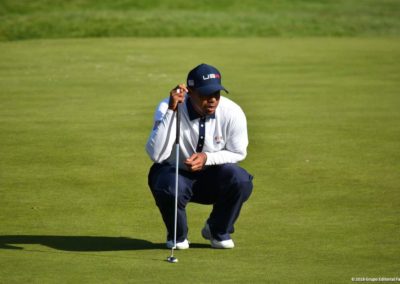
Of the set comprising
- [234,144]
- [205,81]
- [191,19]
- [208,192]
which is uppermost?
[191,19]

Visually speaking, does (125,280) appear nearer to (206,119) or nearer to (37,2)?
(206,119)

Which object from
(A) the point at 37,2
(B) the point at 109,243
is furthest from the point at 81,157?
(A) the point at 37,2

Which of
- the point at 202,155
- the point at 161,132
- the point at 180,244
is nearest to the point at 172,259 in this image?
the point at 180,244

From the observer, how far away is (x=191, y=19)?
3275 cm

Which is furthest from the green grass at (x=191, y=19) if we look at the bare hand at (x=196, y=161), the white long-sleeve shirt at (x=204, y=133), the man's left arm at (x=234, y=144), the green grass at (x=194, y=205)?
the bare hand at (x=196, y=161)

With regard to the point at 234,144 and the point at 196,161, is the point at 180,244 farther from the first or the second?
the point at 234,144

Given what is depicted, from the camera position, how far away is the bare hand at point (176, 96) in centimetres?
819

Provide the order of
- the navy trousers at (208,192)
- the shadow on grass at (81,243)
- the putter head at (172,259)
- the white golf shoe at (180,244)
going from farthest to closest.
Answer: the shadow on grass at (81,243) < the white golf shoe at (180,244) < the navy trousers at (208,192) < the putter head at (172,259)

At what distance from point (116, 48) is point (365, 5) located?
565 inches

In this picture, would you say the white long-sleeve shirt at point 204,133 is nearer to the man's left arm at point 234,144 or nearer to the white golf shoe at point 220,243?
the man's left arm at point 234,144

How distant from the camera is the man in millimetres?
8242

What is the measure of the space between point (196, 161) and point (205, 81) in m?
0.60

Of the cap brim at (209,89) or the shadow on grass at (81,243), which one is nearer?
the cap brim at (209,89)

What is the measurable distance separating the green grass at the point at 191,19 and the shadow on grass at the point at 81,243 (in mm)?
21568
